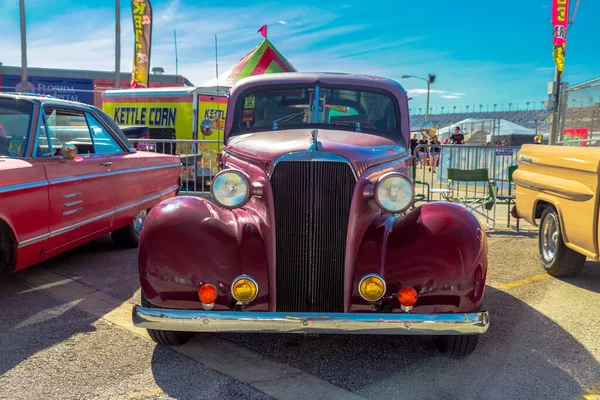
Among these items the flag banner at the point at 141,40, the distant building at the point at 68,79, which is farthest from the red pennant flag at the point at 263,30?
the distant building at the point at 68,79

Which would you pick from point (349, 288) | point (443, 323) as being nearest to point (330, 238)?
point (349, 288)

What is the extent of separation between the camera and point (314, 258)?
325 cm

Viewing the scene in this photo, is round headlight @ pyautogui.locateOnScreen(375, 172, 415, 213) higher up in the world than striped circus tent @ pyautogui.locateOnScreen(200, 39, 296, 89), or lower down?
lower down

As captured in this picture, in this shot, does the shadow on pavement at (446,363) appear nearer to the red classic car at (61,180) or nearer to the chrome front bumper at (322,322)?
the chrome front bumper at (322,322)

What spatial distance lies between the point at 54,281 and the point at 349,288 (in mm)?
3310

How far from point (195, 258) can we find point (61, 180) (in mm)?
2336

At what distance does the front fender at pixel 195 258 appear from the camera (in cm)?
319

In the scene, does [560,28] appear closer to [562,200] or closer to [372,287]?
[562,200]

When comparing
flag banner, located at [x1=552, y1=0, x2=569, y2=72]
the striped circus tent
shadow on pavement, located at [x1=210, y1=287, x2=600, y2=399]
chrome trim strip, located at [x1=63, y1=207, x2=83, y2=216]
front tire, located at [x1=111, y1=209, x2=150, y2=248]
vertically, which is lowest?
shadow on pavement, located at [x1=210, y1=287, x2=600, y2=399]

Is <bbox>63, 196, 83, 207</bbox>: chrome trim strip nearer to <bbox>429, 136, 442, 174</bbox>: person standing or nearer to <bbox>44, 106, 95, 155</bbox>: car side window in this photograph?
<bbox>44, 106, 95, 155</bbox>: car side window

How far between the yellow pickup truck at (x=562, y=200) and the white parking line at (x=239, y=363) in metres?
3.08

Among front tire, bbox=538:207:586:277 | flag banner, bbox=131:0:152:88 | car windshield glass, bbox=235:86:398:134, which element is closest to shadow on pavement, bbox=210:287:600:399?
front tire, bbox=538:207:586:277

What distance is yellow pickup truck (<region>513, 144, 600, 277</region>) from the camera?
15.9 feet

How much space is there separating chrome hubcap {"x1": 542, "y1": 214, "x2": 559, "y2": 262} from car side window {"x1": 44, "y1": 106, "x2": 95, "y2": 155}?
5.03 m
